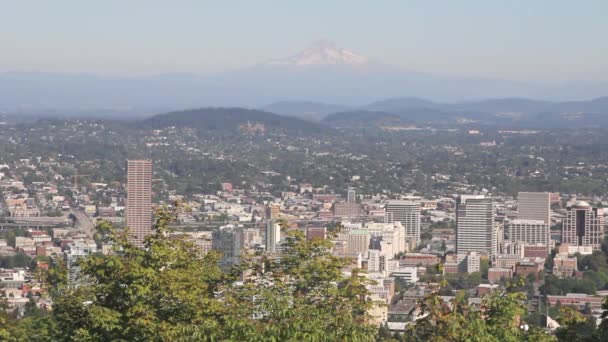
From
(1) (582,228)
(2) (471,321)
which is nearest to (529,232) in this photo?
(1) (582,228)

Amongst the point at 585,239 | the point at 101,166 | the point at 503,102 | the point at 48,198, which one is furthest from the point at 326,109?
the point at 585,239

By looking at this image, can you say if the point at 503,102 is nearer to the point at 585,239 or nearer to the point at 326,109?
the point at 326,109

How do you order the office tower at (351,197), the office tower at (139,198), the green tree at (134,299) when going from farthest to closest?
the office tower at (351,197), the office tower at (139,198), the green tree at (134,299)

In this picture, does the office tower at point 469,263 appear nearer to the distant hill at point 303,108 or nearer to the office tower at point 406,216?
the office tower at point 406,216

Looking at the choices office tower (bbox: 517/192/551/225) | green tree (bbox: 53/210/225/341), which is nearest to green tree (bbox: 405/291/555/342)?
green tree (bbox: 53/210/225/341)

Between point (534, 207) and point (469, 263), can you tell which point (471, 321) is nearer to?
point (469, 263)

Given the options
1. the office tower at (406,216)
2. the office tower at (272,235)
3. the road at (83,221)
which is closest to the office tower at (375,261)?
the office tower at (272,235)
